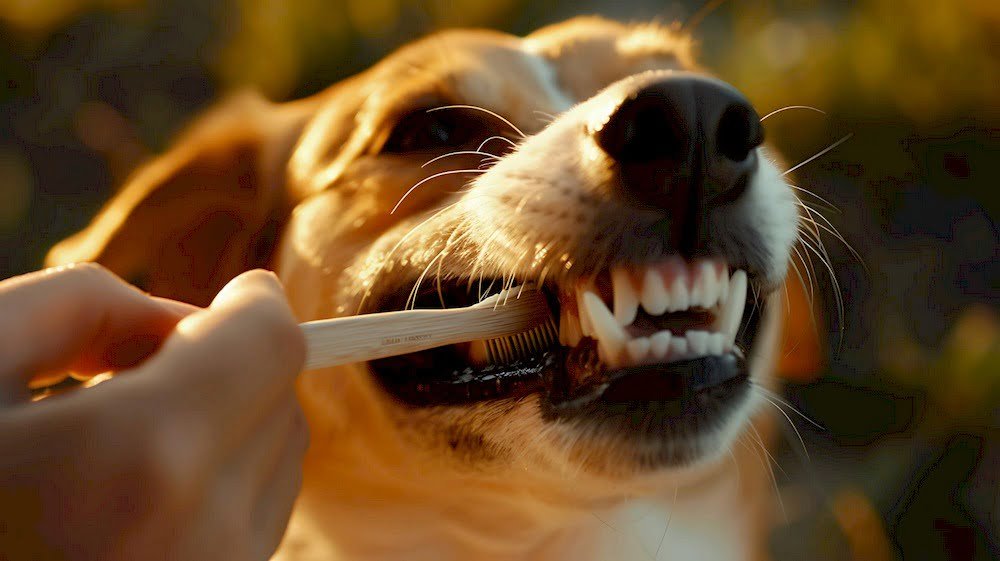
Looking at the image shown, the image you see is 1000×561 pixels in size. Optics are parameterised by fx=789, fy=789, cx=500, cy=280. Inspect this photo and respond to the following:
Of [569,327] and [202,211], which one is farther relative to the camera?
[202,211]

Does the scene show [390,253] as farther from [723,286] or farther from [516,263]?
[723,286]

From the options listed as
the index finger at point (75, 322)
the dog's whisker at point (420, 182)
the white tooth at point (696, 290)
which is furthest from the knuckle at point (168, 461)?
the dog's whisker at point (420, 182)

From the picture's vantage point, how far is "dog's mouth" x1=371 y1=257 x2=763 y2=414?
Result: 0.92 m

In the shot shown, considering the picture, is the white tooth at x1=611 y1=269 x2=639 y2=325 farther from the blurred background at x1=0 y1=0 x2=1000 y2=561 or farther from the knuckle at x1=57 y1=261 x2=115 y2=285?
the blurred background at x1=0 y1=0 x2=1000 y2=561

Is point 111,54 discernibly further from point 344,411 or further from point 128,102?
point 344,411

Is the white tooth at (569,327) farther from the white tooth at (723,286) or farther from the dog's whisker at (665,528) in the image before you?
the dog's whisker at (665,528)

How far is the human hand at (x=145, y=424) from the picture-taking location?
1.56 ft

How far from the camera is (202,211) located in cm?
145

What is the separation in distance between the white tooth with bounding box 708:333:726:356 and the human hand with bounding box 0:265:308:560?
50 centimetres

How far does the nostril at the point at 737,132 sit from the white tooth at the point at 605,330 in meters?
0.22

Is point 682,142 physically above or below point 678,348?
above

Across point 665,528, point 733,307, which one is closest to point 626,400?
point 733,307

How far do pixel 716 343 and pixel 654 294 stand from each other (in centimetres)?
10

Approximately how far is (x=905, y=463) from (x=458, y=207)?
2.39 m
